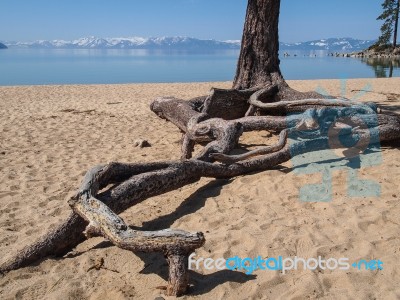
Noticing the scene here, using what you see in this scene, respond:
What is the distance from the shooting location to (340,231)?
354 cm

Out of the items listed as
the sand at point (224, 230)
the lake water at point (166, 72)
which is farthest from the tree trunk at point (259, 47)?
the lake water at point (166, 72)

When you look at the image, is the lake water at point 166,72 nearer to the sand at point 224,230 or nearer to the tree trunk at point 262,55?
the tree trunk at point 262,55

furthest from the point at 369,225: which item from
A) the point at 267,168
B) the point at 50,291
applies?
the point at 50,291

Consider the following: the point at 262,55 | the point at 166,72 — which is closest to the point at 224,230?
the point at 262,55

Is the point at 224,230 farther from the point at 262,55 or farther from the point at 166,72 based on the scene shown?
the point at 166,72

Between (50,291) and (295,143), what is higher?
(295,143)

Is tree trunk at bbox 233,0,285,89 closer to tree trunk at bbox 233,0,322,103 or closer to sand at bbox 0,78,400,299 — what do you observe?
tree trunk at bbox 233,0,322,103

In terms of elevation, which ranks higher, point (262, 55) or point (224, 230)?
point (262, 55)

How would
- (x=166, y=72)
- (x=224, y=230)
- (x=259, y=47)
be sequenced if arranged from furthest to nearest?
(x=166, y=72) → (x=259, y=47) → (x=224, y=230)

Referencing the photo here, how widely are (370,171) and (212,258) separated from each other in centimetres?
292

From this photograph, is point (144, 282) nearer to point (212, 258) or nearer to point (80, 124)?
point (212, 258)

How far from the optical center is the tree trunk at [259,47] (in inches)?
308

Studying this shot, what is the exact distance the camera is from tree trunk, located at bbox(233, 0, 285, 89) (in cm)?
781

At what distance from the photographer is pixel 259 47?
8.06 meters
